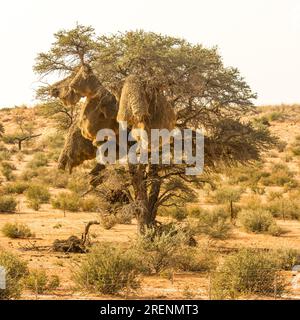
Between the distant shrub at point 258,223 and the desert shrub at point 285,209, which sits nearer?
the distant shrub at point 258,223

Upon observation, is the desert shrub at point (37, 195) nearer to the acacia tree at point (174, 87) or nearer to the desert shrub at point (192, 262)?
the acacia tree at point (174, 87)

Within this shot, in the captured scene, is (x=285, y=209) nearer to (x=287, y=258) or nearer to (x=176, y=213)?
(x=176, y=213)

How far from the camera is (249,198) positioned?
3528cm

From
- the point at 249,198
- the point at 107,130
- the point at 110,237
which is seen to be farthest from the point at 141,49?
the point at 249,198

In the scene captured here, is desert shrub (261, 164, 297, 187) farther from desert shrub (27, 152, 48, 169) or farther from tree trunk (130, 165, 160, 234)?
tree trunk (130, 165, 160, 234)

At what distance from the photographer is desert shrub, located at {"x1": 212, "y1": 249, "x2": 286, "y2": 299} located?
44.5 feet

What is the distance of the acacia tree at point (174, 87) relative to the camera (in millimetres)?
17297

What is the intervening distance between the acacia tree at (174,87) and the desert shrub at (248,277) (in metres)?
5.10

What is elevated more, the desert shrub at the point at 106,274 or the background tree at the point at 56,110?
the background tree at the point at 56,110

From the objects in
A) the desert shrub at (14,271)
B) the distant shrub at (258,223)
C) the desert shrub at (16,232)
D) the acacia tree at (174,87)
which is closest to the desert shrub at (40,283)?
the desert shrub at (14,271)

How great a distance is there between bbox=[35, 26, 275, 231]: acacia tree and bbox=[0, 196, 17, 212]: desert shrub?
1110 cm

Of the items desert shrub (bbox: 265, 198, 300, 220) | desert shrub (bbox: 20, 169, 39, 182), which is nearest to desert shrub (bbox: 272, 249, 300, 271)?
desert shrub (bbox: 265, 198, 300, 220)
